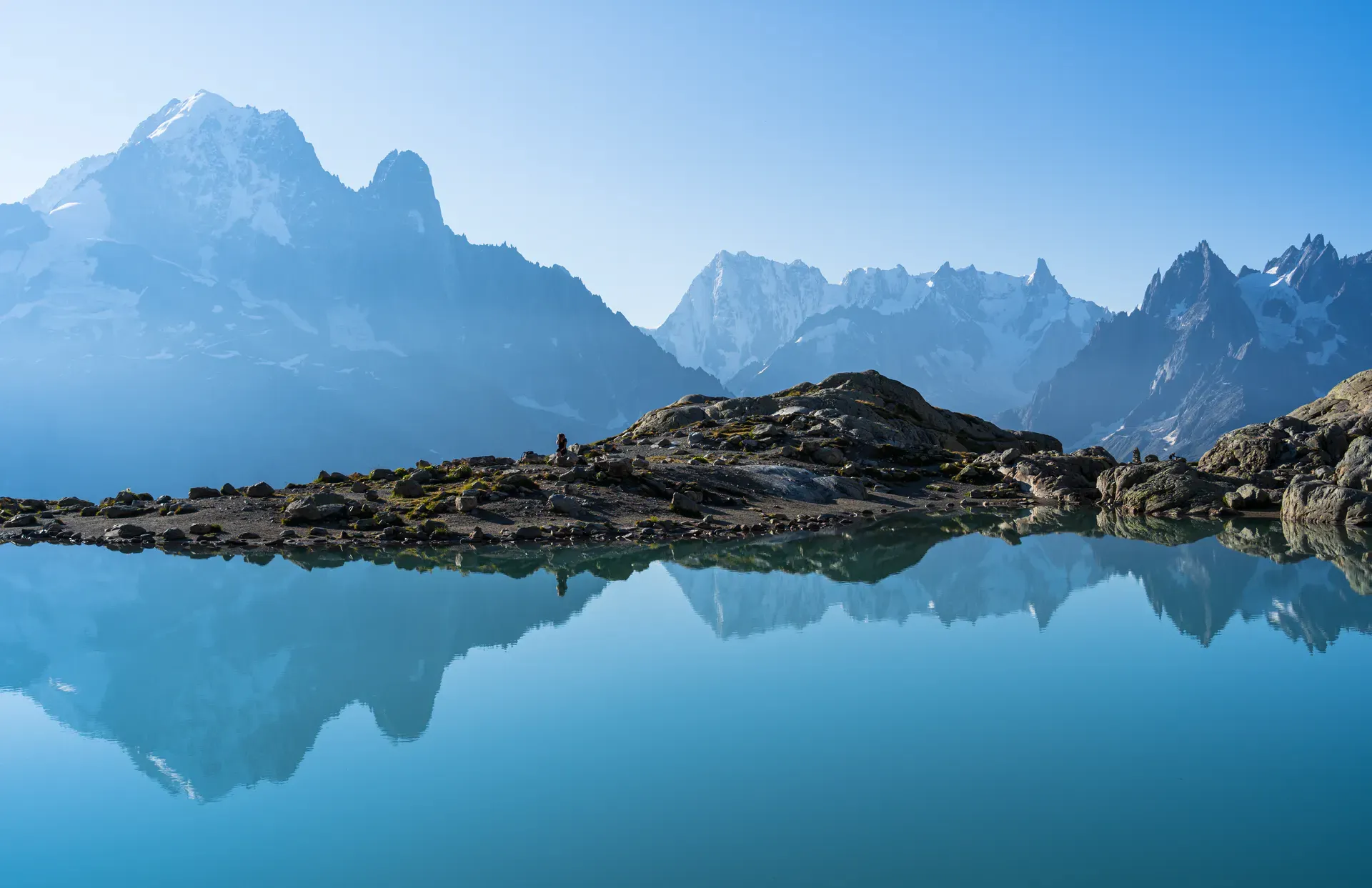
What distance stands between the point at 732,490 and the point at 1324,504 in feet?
104

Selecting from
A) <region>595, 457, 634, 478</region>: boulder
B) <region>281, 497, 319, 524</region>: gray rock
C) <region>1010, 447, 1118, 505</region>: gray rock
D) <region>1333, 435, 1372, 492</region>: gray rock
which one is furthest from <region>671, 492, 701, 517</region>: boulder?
<region>1333, 435, 1372, 492</region>: gray rock

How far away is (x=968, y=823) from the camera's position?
1395 cm

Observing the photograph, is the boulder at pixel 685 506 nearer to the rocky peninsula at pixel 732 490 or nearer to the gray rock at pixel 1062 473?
the rocky peninsula at pixel 732 490

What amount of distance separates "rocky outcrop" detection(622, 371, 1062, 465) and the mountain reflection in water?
25795mm

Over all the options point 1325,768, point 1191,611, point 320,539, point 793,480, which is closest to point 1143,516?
point 793,480

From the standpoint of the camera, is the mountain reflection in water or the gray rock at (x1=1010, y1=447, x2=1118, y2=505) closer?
the mountain reflection in water

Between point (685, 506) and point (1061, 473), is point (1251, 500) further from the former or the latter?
point (685, 506)

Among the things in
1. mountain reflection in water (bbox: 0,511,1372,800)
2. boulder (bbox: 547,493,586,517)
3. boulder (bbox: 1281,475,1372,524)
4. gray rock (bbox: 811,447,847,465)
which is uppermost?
gray rock (bbox: 811,447,847,465)

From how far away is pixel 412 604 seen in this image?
100ft

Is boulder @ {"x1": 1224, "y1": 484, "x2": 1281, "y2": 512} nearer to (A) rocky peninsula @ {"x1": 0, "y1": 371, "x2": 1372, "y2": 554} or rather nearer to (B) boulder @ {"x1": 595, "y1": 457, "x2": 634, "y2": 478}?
(A) rocky peninsula @ {"x1": 0, "y1": 371, "x2": 1372, "y2": 554}

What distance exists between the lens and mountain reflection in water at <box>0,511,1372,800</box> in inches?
801

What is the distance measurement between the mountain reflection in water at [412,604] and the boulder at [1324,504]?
2.60 metres

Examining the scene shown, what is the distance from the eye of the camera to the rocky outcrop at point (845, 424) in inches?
2881

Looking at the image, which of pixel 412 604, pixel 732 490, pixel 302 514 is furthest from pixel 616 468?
pixel 412 604
